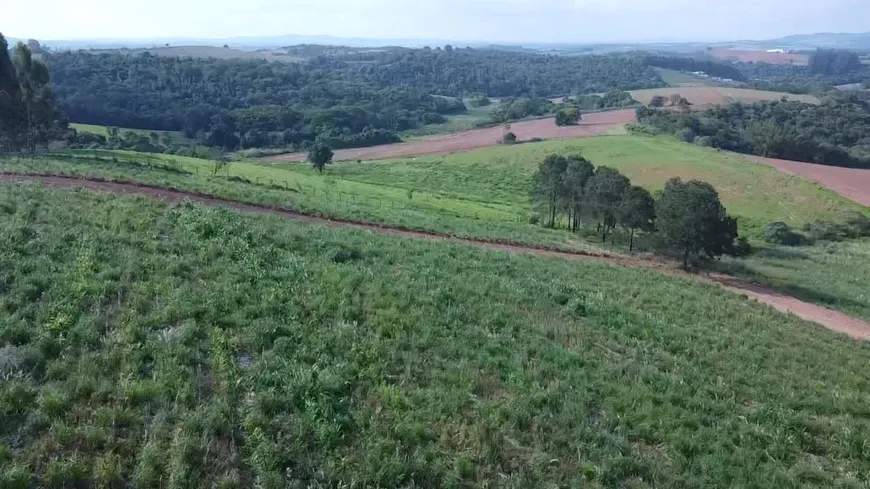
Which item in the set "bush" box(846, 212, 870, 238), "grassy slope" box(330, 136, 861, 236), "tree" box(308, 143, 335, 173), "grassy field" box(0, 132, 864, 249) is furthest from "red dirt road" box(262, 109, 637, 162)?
"bush" box(846, 212, 870, 238)

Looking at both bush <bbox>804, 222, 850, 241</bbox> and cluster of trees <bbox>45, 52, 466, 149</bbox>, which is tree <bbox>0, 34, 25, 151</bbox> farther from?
bush <bbox>804, 222, 850, 241</bbox>

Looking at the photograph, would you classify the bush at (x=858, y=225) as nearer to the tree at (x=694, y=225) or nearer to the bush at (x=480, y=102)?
the tree at (x=694, y=225)

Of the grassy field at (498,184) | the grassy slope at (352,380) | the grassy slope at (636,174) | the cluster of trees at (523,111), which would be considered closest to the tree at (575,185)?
the grassy field at (498,184)

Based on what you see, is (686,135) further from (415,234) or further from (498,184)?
(415,234)

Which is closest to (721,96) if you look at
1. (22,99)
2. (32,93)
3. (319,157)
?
(319,157)

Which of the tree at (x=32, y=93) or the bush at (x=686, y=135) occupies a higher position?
the tree at (x=32, y=93)

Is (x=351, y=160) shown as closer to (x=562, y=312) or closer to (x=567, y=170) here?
(x=567, y=170)
